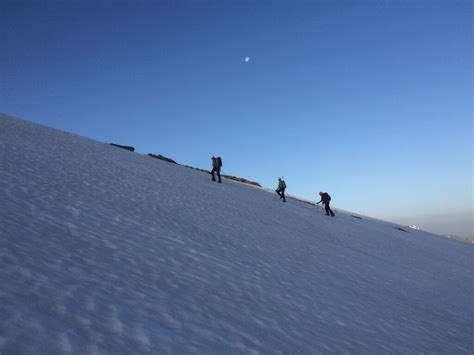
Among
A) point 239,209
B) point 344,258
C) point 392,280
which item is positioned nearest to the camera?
point 392,280

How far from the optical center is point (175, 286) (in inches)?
181

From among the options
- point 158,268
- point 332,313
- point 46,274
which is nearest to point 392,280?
point 332,313

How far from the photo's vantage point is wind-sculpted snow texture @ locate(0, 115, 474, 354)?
3.13 meters

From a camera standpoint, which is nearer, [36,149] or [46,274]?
[46,274]

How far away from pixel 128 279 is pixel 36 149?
35.0 feet

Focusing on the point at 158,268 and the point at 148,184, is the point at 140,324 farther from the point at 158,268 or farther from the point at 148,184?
the point at 148,184

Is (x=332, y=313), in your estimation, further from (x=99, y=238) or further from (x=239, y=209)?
(x=239, y=209)

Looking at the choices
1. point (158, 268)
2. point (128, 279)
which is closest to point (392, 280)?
point (158, 268)

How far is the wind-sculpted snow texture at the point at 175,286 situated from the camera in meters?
Answer: 3.13

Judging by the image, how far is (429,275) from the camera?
1162 cm

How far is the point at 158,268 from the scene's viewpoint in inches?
199

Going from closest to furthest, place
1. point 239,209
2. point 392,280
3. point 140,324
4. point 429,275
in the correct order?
point 140,324, point 392,280, point 429,275, point 239,209

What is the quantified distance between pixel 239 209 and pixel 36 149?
28.8 ft

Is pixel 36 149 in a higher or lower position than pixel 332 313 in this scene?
higher
